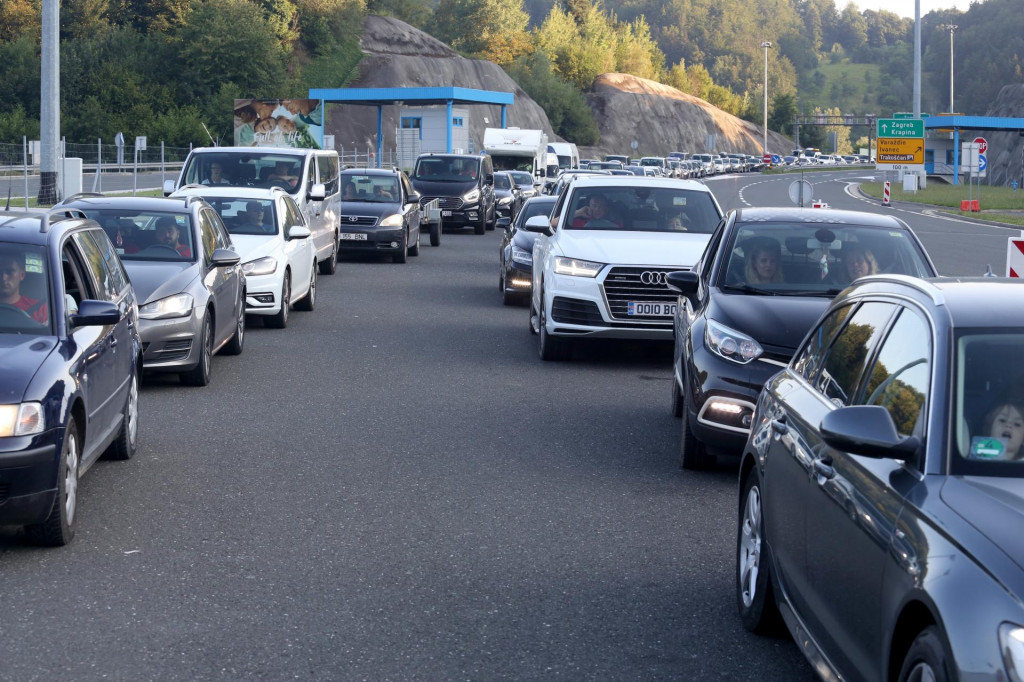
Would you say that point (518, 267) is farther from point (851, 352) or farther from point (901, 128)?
point (901, 128)

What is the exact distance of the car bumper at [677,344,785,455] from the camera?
7.85 metres

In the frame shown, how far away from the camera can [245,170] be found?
20.4m

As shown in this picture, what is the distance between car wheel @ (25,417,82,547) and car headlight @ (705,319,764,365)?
3.76 metres

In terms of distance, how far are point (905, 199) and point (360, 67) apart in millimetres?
52094

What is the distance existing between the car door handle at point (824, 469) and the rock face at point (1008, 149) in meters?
101

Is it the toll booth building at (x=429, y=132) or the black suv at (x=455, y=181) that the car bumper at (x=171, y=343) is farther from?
the toll booth building at (x=429, y=132)

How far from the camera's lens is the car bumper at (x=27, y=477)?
5.96 meters

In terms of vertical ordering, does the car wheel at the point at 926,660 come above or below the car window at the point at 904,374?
below

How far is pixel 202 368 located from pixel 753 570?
273 inches

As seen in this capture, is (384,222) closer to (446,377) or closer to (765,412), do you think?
(446,377)

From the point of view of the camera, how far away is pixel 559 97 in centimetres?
12238

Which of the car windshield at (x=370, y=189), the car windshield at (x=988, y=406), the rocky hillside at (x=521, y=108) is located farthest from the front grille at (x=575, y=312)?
the rocky hillside at (x=521, y=108)

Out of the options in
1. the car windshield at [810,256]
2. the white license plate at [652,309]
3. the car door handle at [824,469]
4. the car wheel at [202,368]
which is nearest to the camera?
the car door handle at [824,469]

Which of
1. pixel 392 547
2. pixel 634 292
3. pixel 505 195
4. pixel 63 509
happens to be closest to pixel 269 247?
pixel 634 292
